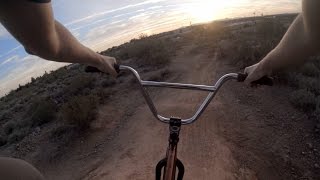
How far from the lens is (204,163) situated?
650cm

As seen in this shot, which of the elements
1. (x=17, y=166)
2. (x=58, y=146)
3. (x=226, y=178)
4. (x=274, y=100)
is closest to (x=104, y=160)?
(x=58, y=146)

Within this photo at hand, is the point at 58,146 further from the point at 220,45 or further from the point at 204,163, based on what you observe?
the point at 220,45

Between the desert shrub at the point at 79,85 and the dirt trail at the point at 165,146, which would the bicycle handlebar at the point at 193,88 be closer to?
the dirt trail at the point at 165,146

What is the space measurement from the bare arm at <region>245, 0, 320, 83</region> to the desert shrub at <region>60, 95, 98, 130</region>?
629 cm

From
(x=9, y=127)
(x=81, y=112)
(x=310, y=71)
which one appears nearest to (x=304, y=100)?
(x=310, y=71)

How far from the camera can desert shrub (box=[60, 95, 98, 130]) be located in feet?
28.6

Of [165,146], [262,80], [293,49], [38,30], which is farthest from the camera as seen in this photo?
[165,146]

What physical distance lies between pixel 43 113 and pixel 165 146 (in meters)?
4.35

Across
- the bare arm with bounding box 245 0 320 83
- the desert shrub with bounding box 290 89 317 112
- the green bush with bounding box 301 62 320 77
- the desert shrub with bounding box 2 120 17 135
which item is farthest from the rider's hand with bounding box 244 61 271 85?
the desert shrub with bounding box 2 120 17 135

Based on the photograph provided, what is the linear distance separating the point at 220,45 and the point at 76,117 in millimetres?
5714

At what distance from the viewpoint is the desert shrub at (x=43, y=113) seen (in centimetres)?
Answer: 1030

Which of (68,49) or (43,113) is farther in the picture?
(43,113)

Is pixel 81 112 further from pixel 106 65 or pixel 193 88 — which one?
pixel 193 88

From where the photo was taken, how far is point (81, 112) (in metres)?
8.80
